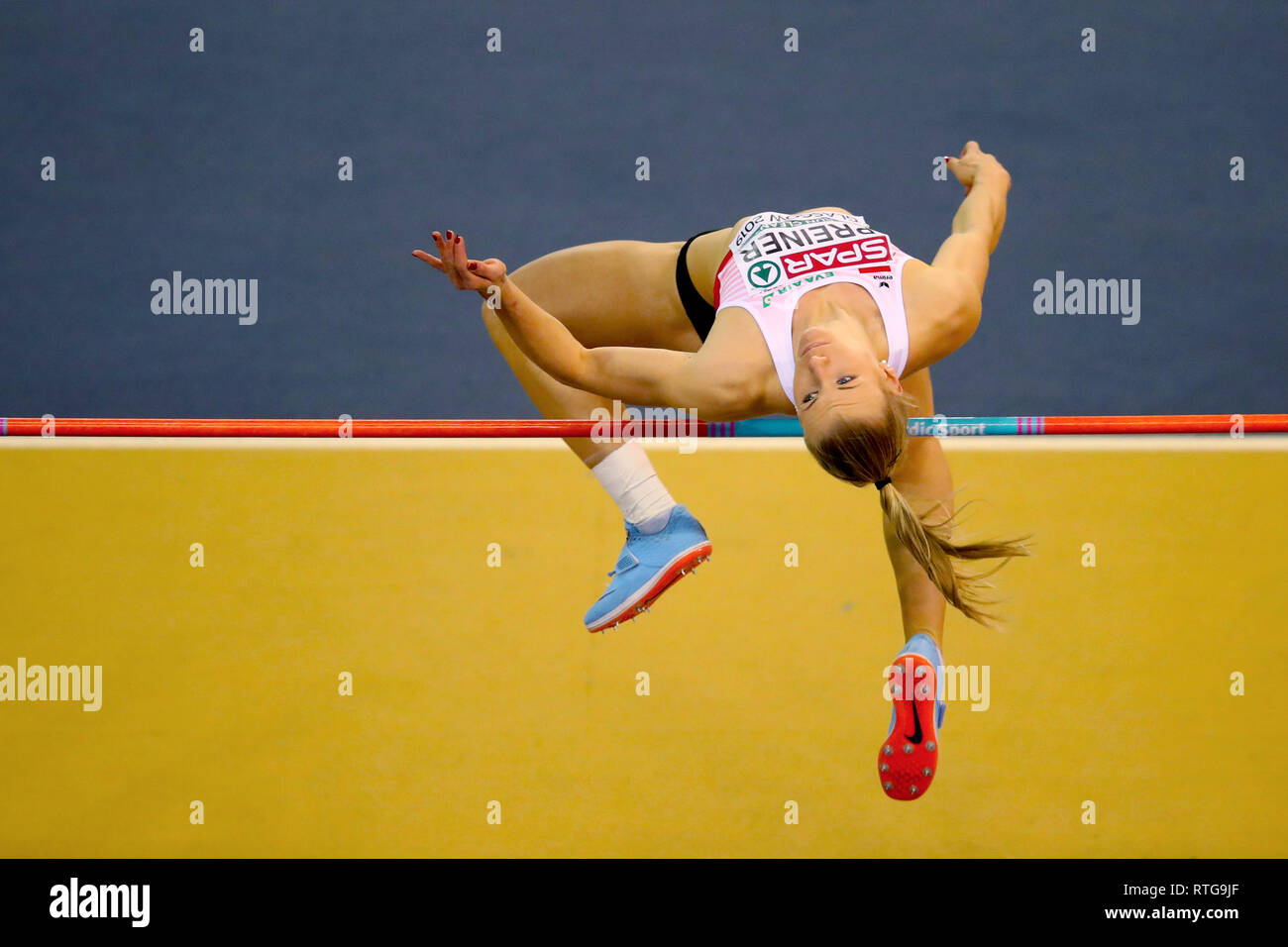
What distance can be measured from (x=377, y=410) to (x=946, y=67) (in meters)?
1.99

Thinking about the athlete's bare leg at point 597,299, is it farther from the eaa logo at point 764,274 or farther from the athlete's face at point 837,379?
the athlete's face at point 837,379

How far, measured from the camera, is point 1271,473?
2752 mm

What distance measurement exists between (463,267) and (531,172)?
2.04 m

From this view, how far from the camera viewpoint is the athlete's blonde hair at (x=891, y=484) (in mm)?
1530

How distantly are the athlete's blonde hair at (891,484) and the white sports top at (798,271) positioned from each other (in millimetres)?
95

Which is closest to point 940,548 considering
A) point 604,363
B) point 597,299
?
point 604,363

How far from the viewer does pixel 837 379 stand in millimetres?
1535

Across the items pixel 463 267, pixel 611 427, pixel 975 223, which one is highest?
pixel 975 223
